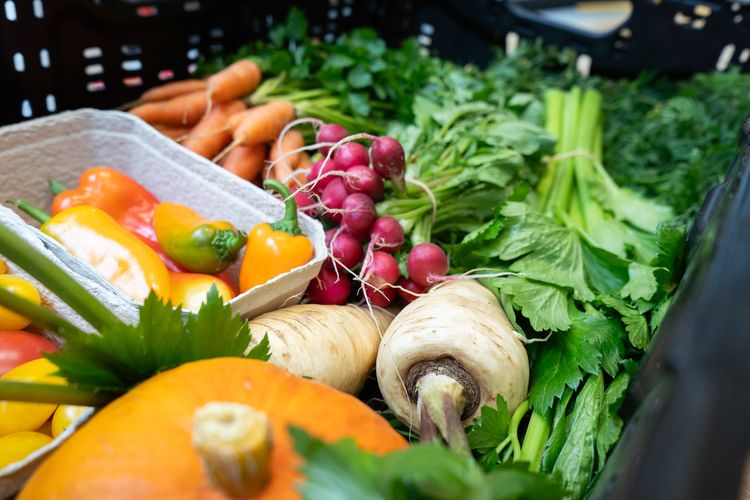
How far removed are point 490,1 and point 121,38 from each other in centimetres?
127

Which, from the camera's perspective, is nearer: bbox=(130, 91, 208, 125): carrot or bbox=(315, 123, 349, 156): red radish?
bbox=(315, 123, 349, 156): red radish

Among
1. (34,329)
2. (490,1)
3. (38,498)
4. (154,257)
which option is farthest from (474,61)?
(38,498)

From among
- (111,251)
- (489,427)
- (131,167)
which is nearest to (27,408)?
(111,251)

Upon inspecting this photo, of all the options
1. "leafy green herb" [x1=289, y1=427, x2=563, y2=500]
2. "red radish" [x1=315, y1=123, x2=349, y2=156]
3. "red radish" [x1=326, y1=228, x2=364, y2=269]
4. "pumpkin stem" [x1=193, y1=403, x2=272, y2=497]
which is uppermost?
"leafy green herb" [x1=289, y1=427, x2=563, y2=500]

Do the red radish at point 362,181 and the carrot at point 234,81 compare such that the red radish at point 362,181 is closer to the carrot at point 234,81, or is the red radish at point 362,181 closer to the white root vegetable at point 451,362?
the white root vegetable at point 451,362

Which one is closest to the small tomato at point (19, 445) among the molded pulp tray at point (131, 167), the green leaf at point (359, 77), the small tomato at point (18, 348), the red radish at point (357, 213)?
the small tomato at point (18, 348)

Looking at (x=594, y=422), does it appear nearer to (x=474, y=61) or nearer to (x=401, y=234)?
(x=401, y=234)

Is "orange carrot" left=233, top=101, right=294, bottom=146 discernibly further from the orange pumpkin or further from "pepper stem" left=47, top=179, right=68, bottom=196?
the orange pumpkin

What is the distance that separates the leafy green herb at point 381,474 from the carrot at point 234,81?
1.28 metres

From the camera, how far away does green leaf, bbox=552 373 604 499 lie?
87 cm

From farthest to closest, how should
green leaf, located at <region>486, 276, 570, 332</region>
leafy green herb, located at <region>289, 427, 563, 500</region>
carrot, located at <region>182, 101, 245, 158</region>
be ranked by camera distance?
carrot, located at <region>182, 101, 245, 158</region>
green leaf, located at <region>486, 276, 570, 332</region>
leafy green herb, located at <region>289, 427, 563, 500</region>

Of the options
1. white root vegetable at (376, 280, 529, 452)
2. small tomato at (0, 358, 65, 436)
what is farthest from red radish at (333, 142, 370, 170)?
small tomato at (0, 358, 65, 436)

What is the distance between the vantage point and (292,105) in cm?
164

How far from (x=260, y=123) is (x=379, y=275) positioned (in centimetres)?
55
